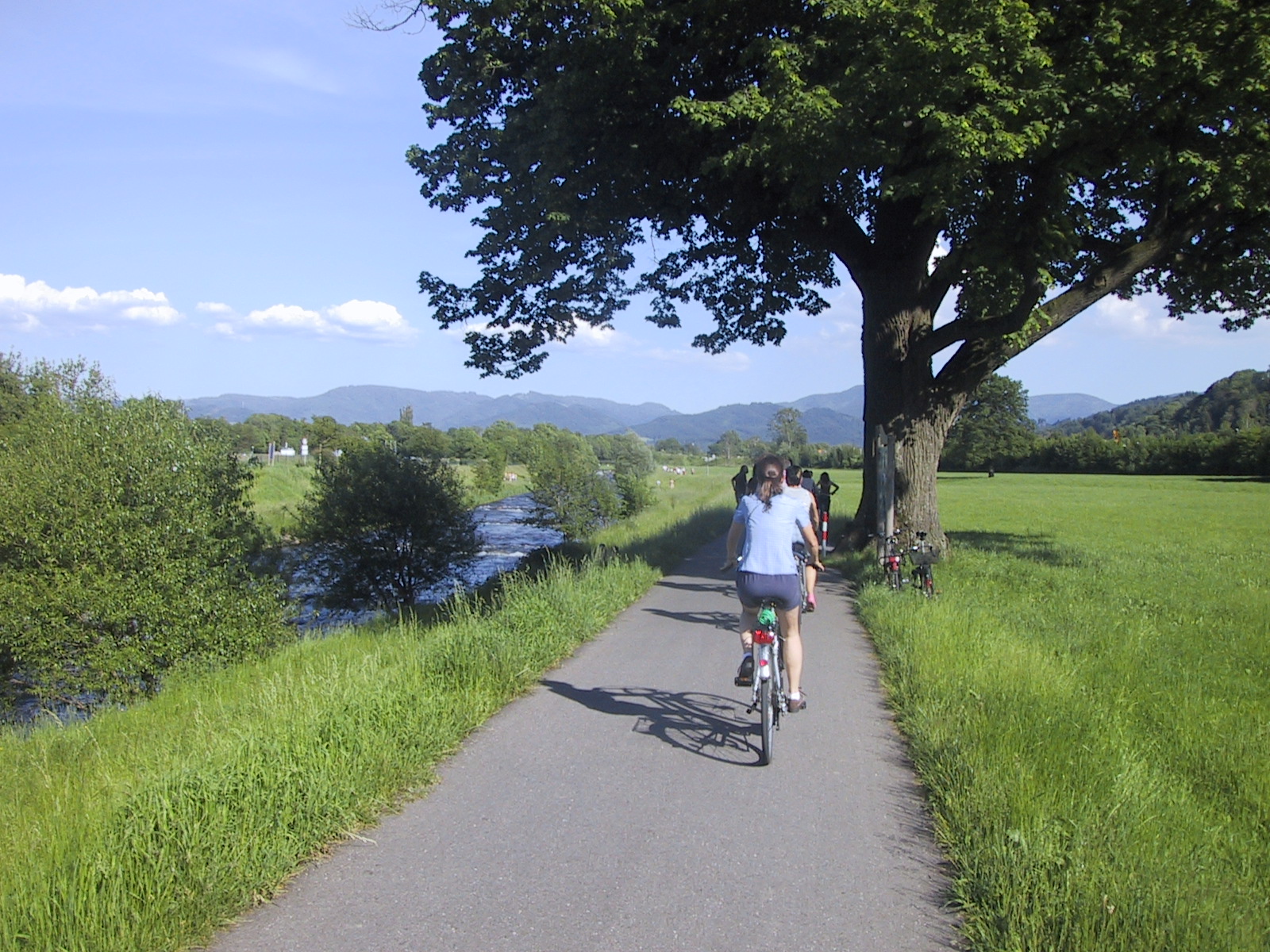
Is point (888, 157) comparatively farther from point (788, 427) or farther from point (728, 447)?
point (728, 447)

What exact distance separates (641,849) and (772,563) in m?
2.29

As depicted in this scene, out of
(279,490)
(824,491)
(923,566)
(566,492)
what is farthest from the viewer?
(279,490)

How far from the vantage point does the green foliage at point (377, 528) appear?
26672 millimetres

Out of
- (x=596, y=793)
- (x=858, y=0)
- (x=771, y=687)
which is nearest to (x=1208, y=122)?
(x=858, y=0)

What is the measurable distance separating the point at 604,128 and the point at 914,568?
7756 millimetres

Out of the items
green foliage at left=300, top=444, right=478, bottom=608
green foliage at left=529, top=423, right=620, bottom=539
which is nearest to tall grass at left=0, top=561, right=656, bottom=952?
green foliage at left=300, top=444, right=478, bottom=608

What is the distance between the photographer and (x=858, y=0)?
11.1m

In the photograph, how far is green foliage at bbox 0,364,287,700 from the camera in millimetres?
15828

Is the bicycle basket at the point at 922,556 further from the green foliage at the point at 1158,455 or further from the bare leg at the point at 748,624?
the green foliage at the point at 1158,455

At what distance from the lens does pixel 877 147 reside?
466 inches

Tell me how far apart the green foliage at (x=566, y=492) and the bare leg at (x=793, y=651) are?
3514 centimetres

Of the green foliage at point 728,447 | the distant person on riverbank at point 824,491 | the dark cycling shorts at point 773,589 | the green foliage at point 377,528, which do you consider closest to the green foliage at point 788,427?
the green foliage at point 377,528

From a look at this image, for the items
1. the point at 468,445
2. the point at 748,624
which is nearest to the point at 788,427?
the point at 468,445

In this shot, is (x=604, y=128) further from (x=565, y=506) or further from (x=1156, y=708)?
(x=565, y=506)
